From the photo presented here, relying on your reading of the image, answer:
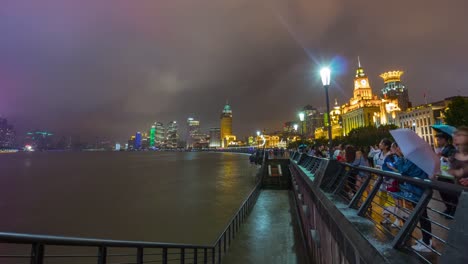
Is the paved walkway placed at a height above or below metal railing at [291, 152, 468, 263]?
below

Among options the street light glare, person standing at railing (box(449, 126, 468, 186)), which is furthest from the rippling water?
person standing at railing (box(449, 126, 468, 186))

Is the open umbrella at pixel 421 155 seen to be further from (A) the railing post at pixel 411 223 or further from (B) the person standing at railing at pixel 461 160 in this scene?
(A) the railing post at pixel 411 223

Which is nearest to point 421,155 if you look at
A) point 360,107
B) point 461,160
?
point 461,160

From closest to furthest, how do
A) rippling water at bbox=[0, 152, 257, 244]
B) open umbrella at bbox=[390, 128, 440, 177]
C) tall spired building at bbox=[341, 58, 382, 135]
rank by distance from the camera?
1. open umbrella at bbox=[390, 128, 440, 177]
2. rippling water at bbox=[0, 152, 257, 244]
3. tall spired building at bbox=[341, 58, 382, 135]

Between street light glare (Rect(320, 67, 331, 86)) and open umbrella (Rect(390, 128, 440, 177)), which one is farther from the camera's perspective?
street light glare (Rect(320, 67, 331, 86))

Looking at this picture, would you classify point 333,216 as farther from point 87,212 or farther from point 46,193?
point 46,193

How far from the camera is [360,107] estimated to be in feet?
477

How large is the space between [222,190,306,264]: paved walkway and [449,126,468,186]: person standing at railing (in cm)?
1108

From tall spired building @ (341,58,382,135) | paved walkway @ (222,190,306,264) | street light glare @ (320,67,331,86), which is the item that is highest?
tall spired building @ (341,58,382,135)

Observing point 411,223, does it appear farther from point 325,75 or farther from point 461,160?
point 325,75

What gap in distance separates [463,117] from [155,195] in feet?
179

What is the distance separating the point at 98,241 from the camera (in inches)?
143

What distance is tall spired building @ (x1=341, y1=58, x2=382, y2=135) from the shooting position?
140 meters

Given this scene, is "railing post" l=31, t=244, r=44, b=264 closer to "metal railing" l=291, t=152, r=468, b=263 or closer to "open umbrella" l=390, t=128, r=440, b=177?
"metal railing" l=291, t=152, r=468, b=263
